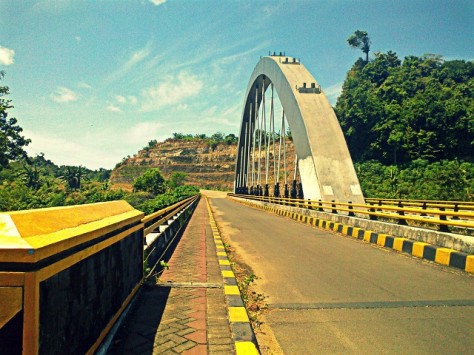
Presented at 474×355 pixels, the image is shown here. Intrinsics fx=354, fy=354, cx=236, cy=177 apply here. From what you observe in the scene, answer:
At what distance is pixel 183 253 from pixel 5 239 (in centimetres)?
600

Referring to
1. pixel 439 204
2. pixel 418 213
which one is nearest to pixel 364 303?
pixel 418 213

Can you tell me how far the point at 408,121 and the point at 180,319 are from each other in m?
57.2

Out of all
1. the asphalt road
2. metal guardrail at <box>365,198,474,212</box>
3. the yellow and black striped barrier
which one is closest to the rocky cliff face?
metal guardrail at <box>365,198,474,212</box>

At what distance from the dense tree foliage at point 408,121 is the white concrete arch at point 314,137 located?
1245 inches

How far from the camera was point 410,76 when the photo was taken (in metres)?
73.0

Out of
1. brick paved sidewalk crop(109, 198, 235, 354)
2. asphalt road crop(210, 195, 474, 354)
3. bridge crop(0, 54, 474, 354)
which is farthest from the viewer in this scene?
asphalt road crop(210, 195, 474, 354)

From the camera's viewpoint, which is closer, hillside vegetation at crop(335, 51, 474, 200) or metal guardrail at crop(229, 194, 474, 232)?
metal guardrail at crop(229, 194, 474, 232)

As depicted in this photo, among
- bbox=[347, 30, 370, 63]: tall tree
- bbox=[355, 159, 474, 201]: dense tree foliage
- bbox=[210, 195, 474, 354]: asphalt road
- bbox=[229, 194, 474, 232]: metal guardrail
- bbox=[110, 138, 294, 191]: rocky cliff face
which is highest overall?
bbox=[347, 30, 370, 63]: tall tree

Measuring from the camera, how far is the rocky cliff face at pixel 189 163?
14845cm

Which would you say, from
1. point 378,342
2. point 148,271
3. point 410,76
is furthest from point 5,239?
point 410,76

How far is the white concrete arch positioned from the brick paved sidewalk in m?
14.9

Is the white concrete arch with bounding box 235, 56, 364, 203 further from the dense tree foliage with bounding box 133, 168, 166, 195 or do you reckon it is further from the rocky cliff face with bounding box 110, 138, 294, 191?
the rocky cliff face with bounding box 110, 138, 294, 191

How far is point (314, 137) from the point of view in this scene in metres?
21.3

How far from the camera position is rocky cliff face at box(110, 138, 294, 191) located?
148 m
